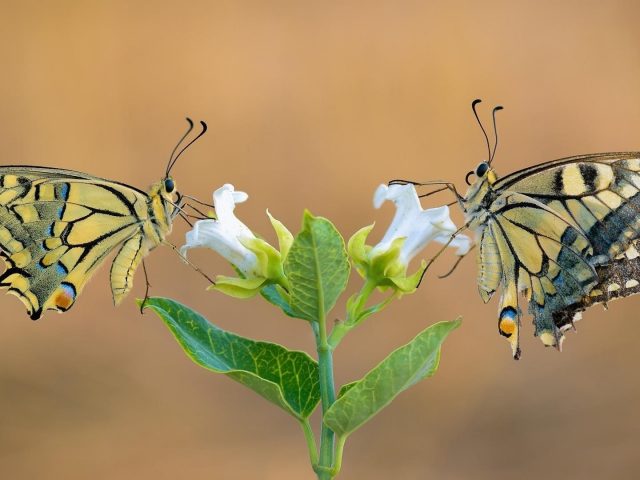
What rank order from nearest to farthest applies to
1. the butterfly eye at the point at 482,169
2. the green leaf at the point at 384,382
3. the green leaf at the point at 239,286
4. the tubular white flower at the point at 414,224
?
the green leaf at the point at 384,382 < the green leaf at the point at 239,286 < the tubular white flower at the point at 414,224 < the butterfly eye at the point at 482,169

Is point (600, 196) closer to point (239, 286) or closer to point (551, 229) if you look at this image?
point (551, 229)

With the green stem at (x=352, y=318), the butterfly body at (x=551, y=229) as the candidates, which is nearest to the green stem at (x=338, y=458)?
the green stem at (x=352, y=318)

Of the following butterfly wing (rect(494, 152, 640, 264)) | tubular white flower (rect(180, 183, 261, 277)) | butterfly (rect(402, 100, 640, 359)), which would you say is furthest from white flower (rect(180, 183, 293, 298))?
butterfly wing (rect(494, 152, 640, 264))

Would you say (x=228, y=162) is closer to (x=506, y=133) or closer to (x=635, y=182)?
(x=506, y=133)

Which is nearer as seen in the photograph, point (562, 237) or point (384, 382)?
point (384, 382)

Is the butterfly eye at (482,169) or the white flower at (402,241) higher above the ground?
the butterfly eye at (482,169)

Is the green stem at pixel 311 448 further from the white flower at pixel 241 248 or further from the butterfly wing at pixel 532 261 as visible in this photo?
the butterfly wing at pixel 532 261

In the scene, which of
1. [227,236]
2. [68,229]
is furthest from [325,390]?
[68,229]

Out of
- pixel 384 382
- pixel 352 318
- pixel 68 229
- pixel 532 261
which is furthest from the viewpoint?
pixel 68 229

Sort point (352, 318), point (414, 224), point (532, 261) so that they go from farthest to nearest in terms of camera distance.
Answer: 1. point (532, 261)
2. point (414, 224)
3. point (352, 318)
